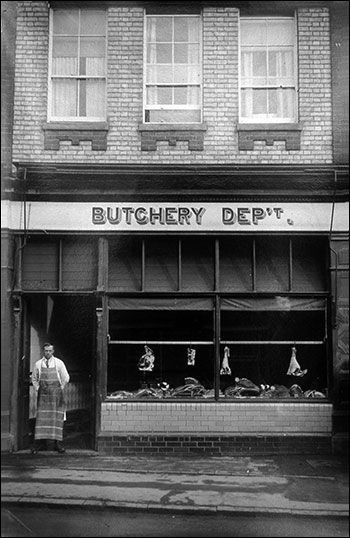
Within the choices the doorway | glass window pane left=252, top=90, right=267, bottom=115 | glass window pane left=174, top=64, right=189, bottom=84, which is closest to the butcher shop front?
the doorway

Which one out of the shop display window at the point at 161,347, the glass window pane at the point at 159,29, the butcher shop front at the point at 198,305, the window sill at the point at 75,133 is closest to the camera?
the window sill at the point at 75,133

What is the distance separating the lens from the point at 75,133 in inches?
345

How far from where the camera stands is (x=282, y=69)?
8898 mm

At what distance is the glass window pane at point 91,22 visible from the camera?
8.41m

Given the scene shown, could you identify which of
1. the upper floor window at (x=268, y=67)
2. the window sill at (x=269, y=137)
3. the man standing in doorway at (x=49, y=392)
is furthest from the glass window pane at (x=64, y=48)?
the man standing in doorway at (x=49, y=392)

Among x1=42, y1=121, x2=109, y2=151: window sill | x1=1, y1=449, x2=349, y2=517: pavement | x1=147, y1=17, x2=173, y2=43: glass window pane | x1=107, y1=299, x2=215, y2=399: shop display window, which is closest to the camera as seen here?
x1=1, y1=449, x2=349, y2=517: pavement

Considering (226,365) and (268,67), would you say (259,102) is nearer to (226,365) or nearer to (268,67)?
(268,67)

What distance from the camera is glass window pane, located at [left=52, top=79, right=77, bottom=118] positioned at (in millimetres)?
8719

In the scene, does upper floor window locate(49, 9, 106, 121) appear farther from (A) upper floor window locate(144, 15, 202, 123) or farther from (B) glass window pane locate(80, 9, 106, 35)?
(A) upper floor window locate(144, 15, 202, 123)

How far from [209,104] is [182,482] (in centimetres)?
534

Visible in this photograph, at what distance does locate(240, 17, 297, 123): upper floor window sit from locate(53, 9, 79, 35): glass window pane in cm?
249

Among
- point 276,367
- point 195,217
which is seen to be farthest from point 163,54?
point 276,367

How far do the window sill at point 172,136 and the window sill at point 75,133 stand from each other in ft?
1.98

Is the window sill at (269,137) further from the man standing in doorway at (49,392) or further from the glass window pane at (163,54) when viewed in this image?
the man standing in doorway at (49,392)
